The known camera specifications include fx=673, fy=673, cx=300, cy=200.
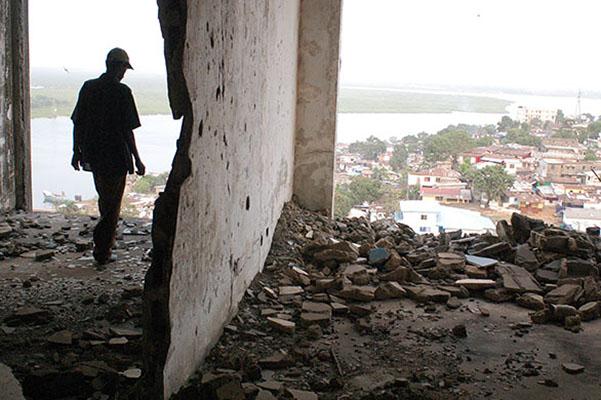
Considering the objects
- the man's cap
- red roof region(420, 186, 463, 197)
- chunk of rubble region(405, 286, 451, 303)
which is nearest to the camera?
chunk of rubble region(405, 286, 451, 303)

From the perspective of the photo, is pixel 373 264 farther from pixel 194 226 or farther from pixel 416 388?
pixel 194 226

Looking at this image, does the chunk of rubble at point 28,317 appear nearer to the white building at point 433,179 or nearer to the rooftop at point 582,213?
the white building at point 433,179

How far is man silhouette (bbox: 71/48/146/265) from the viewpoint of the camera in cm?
512

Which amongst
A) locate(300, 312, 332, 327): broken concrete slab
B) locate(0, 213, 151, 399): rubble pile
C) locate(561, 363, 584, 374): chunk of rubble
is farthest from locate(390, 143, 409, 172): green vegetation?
locate(561, 363, 584, 374): chunk of rubble

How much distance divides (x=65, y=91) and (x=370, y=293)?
753 cm

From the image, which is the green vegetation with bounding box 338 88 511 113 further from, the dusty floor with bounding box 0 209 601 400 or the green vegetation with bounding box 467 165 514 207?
the dusty floor with bounding box 0 209 601 400

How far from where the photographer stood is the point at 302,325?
170 inches

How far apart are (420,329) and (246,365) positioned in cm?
136

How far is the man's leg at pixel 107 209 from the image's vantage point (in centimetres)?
529

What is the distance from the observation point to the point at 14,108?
24.3 feet

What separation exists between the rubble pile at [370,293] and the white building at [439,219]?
1.69ft

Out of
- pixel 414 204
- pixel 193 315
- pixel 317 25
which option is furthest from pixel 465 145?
pixel 193 315

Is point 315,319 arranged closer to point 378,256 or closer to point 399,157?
point 378,256

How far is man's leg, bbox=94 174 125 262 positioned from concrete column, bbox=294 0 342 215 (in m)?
2.53
